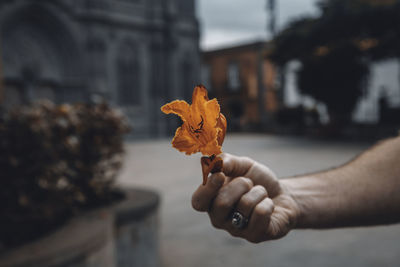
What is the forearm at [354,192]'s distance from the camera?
124cm

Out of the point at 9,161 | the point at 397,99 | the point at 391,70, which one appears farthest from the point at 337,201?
the point at 391,70

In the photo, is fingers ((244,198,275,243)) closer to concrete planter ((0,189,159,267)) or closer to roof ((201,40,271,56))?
concrete planter ((0,189,159,267))

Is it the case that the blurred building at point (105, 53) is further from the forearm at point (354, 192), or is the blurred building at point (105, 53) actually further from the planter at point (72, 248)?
the forearm at point (354, 192)

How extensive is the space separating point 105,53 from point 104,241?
19416mm

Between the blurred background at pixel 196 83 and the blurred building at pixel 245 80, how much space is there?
5.59 ft

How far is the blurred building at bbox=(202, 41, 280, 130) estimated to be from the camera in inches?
1197

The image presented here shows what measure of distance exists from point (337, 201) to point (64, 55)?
20280 mm

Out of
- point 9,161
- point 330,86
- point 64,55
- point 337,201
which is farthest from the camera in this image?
point 64,55

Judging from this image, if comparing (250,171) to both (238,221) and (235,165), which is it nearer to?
(235,165)

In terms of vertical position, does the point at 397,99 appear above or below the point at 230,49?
below

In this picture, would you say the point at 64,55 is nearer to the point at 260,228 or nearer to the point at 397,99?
the point at 397,99

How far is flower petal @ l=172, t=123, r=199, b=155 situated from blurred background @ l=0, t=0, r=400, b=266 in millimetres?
1957

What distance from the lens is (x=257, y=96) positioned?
30.8 meters

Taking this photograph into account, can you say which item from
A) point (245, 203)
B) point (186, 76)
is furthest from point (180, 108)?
point (186, 76)
